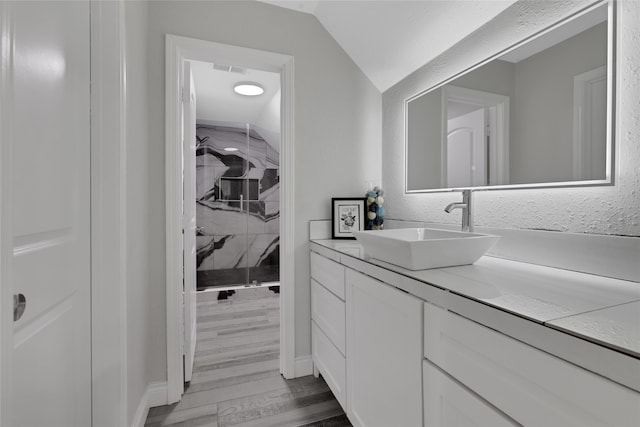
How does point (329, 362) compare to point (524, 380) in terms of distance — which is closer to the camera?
point (524, 380)

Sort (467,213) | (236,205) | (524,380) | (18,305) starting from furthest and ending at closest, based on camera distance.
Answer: (236,205)
(467,213)
(18,305)
(524,380)

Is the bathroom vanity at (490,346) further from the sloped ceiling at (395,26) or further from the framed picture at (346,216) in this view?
the sloped ceiling at (395,26)

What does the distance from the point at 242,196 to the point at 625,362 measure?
4.12 metres

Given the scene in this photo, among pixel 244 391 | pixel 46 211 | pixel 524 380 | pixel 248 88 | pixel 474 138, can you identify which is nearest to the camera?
pixel 524 380

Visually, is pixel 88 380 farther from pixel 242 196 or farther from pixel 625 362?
pixel 242 196

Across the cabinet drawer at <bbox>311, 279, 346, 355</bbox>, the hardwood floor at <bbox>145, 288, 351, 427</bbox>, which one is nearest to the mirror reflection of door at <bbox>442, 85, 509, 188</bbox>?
the cabinet drawer at <bbox>311, 279, 346, 355</bbox>

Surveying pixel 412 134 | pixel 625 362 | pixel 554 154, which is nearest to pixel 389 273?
pixel 625 362

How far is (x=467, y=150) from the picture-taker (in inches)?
57.1

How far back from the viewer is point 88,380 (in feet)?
3.57

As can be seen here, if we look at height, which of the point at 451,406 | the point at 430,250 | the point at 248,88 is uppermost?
the point at 248,88

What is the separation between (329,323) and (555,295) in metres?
1.11

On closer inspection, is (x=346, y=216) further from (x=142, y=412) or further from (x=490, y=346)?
(x=142, y=412)

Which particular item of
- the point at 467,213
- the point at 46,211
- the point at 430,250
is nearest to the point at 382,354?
the point at 430,250

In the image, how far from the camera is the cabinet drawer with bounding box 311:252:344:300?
1.45 metres
